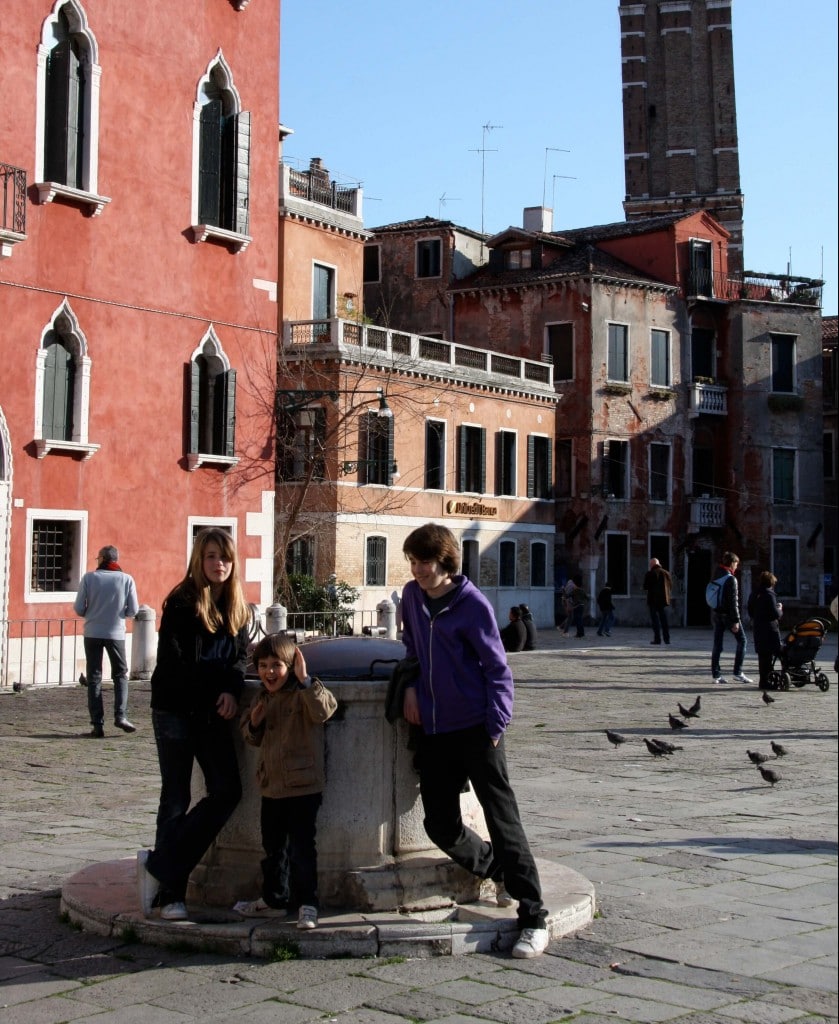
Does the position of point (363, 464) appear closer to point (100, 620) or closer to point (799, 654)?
point (799, 654)

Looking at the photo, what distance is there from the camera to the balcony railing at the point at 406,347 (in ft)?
118

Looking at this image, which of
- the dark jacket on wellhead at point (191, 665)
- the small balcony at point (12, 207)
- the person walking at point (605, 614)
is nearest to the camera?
the dark jacket on wellhead at point (191, 665)

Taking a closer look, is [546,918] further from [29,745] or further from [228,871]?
[29,745]

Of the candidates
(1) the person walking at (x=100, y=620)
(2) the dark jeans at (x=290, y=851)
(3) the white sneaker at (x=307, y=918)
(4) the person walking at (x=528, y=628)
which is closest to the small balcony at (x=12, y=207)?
(1) the person walking at (x=100, y=620)

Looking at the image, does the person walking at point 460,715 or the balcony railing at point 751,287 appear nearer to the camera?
the person walking at point 460,715

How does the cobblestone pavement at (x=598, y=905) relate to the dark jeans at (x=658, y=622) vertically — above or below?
below

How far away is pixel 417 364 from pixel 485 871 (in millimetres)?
32236

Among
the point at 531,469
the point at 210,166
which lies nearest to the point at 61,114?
the point at 210,166

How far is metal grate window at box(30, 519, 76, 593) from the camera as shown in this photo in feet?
64.4

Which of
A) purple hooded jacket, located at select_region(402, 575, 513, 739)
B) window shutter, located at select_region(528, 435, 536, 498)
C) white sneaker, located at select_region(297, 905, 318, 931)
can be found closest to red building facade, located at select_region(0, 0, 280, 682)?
white sneaker, located at select_region(297, 905, 318, 931)

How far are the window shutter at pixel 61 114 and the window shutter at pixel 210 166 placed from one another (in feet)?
8.17

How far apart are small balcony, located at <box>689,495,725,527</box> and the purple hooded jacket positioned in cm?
4186

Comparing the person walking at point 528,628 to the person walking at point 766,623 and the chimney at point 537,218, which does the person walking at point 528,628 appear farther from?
the chimney at point 537,218

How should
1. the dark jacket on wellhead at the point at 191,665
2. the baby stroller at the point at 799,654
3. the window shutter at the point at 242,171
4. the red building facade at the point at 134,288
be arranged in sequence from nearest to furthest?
1. the dark jacket on wellhead at the point at 191,665
2. the red building facade at the point at 134,288
3. the baby stroller at the point at 799,654
4. the window shutter at the point at 242,171
